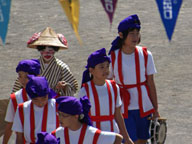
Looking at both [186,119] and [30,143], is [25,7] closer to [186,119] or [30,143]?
[186,119]

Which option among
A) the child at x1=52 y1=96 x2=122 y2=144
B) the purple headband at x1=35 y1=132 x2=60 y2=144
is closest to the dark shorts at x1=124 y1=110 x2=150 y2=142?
the child at x1=52 y1=96 x2=122 y2=144

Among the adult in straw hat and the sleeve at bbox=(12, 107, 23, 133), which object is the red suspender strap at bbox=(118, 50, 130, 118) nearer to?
the adult in straw hat

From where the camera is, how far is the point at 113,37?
15242 mm

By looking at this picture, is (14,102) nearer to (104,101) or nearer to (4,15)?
(104,101)

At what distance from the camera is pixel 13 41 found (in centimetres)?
1538

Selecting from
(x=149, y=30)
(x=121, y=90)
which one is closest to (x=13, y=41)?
(x=149, y=30)

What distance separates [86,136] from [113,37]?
891 centimetres

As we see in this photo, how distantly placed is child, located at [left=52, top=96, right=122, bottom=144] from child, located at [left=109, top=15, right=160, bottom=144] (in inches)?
65.1

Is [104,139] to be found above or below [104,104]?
below

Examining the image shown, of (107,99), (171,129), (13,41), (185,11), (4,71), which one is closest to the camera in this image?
(107,99)

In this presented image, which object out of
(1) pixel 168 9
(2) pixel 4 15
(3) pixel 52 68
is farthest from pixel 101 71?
(2) pixel 4 15

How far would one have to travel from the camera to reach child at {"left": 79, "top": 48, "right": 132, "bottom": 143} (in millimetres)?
7484

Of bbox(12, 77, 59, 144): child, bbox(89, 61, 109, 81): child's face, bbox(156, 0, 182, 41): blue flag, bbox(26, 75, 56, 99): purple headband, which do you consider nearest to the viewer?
bbox(156, 0, 182, 41): blue flag

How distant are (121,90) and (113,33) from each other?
7.50 m
